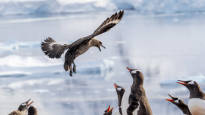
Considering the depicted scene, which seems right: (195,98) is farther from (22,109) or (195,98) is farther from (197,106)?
(22,109)

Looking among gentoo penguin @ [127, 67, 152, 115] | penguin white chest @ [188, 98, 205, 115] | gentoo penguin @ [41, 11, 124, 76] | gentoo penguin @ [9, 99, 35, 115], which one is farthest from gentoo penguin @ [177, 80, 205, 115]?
gentoo penguin @ [9, 99, 35, 115]

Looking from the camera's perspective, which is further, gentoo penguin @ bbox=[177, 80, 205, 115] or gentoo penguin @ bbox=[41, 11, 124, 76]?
gentoo penguin @ bbox=[177, 80, 205, 115]

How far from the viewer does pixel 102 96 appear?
3701 millimetres

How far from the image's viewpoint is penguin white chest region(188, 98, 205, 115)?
1901mm

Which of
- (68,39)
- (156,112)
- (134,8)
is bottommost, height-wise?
(156,112)

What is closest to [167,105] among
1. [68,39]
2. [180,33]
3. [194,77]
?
[194,77]


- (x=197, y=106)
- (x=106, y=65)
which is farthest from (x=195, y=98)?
(x=106, y=65)

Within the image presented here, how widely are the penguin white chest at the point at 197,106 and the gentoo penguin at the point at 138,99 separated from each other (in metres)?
0.37

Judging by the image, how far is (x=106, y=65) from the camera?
4.91 metres

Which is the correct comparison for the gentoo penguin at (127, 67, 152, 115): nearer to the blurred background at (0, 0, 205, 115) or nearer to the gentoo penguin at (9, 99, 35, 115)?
the blurred background at (0, 0, 205, 115)

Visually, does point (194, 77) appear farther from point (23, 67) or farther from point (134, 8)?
point (134, 8)

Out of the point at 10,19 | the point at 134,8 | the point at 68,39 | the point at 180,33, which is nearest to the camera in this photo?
the point at 68,39

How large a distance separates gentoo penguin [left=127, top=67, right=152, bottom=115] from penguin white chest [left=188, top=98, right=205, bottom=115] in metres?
0.37

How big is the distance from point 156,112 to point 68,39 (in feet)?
12.9
